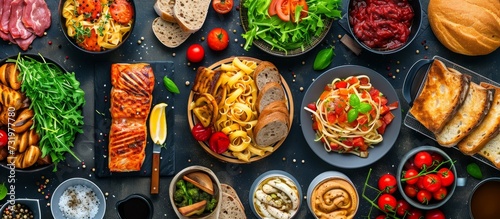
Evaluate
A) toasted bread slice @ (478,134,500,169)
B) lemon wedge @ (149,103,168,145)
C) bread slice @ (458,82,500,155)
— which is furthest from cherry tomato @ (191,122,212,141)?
toasted bread slice @ (478,134,500,169)

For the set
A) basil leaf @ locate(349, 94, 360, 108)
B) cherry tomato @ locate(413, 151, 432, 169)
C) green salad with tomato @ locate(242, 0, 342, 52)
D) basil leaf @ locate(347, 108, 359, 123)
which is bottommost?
cherry tomato @ locate(413, 151, 432, 169)

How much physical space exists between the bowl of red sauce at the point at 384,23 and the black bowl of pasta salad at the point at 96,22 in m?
1.73

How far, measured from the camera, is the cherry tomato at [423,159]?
540cm

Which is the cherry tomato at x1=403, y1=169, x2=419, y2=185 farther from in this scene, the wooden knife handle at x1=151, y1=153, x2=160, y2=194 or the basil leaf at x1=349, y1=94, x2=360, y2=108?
the wooden knife handle at x1=151, y1=153, x2=160, y2=194

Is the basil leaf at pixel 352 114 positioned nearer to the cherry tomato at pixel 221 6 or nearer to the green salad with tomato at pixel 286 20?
the green salad with tomato at pixel 286 20

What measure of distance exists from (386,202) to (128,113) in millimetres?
2104

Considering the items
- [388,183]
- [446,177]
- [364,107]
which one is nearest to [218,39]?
[364,107]

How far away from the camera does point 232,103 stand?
542cm

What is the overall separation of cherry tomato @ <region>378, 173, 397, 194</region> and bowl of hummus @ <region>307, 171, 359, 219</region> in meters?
0.27

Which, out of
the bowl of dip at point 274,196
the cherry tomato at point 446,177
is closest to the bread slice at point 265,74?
the bowl of dip at point 274,196

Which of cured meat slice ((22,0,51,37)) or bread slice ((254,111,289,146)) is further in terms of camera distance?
cured meat slice ((22,0,51,37))

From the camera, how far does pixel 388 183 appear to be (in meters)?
5.54

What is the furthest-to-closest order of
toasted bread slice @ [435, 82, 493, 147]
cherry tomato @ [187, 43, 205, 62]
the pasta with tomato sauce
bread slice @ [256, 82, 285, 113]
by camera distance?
cherry tomato @ [187, 43, 205, 62] < the pasta with tomato sauce < bread slice @ [256, 82, 285, 113] < toasted bread slice @ [435, 82, 493, 147]

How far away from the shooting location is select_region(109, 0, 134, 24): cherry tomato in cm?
539
